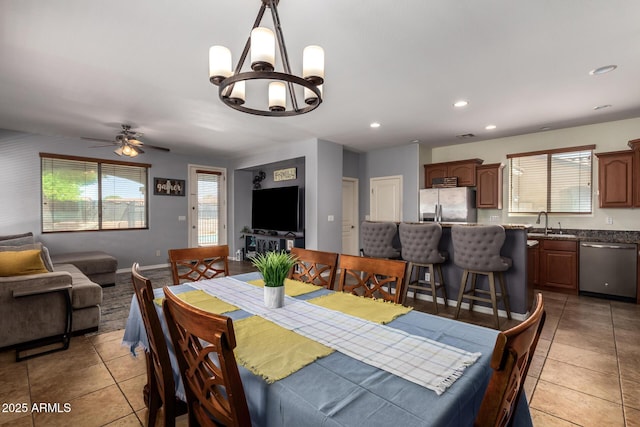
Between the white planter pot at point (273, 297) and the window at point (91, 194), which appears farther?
the window at point (91, 194)

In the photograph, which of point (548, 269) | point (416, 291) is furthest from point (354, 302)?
point (548, 269)

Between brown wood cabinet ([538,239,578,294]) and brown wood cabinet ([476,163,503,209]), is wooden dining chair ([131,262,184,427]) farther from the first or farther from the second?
brown wood cabinet ([476,163,503,209])

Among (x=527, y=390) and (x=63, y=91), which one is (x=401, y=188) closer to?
(x=527, y=390)

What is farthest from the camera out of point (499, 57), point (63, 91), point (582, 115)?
point (582, 115)

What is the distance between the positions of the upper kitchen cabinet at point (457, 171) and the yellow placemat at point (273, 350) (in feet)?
18.0

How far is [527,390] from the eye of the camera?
216 centimetres

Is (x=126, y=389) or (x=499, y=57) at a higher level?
(x=499, y=57)

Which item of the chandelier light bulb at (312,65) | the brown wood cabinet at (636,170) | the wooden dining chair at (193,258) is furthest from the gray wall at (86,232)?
the brown wood cabinet at (636,170)

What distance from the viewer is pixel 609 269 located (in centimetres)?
424

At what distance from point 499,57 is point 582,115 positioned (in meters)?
2.64

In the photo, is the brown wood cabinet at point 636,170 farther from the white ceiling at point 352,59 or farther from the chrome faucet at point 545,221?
the chrome faucet at point 545,221

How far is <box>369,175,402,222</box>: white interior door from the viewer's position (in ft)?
21.0

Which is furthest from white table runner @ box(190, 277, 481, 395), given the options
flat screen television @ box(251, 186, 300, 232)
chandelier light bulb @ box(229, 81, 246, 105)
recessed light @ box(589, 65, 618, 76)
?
flat screen television @ box(251, 186, 300, 232)

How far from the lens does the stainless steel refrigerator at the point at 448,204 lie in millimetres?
5656
